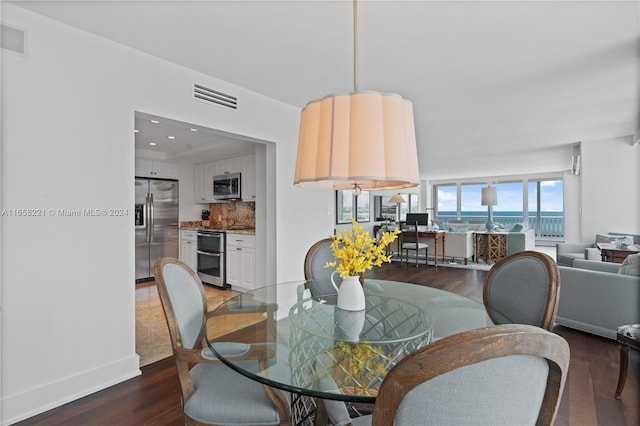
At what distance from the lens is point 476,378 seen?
23.5 inches

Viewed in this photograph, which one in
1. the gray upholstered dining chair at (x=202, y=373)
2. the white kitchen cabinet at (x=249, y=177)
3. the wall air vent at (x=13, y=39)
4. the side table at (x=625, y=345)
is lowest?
the side table at (x=625, y=345)

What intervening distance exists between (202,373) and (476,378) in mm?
1351

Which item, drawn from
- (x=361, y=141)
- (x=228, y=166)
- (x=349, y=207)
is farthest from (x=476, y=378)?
(x=349, y=207)

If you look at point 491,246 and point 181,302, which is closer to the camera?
point 181,302

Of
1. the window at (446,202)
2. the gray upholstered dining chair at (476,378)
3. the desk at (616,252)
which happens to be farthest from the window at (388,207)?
the gray upholstered dining chair at (476,378)

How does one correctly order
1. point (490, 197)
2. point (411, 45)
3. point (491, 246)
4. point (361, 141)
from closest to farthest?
point (361, 141) < point (411, 45) < point (491, 246) < point (490, 197)

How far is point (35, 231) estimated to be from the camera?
1985 mm

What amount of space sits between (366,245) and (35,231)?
2.07 meters

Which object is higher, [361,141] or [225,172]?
[225,172]

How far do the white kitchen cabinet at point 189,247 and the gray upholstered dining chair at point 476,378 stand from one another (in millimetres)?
5370

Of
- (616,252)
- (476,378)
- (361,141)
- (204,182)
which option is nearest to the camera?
Answer: (476,378)

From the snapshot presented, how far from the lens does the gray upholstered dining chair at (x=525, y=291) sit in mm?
1483

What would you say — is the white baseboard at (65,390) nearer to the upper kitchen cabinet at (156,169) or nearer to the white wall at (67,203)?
the white wall at (67,203)

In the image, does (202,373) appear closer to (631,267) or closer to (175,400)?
(175,400)
